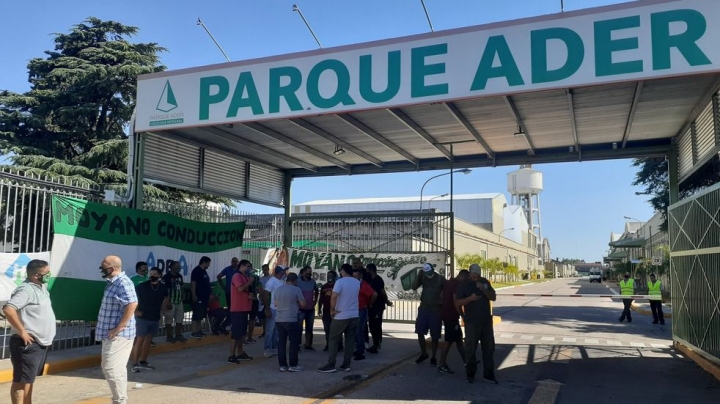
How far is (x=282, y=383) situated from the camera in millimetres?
8609

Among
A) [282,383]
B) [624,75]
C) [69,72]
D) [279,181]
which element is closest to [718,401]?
[624,75]

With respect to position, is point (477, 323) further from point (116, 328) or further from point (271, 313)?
point (116, 328)

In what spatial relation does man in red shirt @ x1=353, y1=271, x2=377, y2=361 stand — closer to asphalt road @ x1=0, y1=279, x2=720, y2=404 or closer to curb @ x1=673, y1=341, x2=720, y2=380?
asphalt road @ x1=0, y1=279, x2=720, y2=404

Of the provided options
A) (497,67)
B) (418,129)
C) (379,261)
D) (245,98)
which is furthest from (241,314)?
(379,261)

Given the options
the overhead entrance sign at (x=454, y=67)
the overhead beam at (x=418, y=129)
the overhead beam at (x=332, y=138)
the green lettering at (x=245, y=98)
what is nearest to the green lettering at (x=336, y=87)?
the overhead entrance sign at (x=454, y=67)

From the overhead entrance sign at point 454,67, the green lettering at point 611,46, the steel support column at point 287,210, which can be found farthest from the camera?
the steel support column at point 287,210

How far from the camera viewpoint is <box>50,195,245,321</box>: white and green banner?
401 inches

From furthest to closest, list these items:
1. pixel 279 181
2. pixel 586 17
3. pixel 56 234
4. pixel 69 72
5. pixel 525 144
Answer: pixel 69 72, pixel 279 181, pixel 525 144, pixel 56 234, pixel 586 17

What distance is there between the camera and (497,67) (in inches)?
350

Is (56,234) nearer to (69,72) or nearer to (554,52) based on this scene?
(554,52)

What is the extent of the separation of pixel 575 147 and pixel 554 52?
5640mm

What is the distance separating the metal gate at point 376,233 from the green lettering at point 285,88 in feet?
20.5

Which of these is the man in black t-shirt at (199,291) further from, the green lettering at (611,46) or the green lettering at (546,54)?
the green lettering at (611,46)

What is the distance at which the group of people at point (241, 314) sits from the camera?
6.08 m
